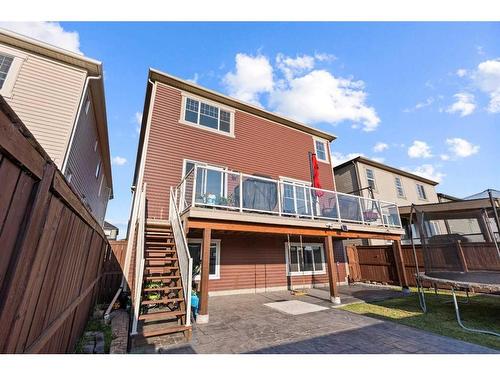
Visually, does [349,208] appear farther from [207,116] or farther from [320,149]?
[207,116]

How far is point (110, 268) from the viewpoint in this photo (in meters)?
8.75

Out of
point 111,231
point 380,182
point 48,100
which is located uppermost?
point 380,182

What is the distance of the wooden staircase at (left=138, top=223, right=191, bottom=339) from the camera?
14.6 ft

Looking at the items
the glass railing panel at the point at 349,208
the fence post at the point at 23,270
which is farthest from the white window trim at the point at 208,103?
the fence post at the point at 23,270

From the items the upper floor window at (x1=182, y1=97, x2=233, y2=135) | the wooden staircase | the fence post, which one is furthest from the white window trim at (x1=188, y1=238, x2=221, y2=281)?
the fence post

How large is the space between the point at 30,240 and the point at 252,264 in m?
8.84

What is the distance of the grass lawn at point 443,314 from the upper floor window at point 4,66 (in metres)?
13.0

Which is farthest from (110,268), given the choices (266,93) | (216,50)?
(266,93)

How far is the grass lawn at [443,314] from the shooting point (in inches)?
187

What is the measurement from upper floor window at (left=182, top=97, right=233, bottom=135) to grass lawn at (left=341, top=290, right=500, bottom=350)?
29.0 feet

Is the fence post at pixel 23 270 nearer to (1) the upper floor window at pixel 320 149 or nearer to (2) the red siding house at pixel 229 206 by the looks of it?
(2) the red siding house at pixel 229 206

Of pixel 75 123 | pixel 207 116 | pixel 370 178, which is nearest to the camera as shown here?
pixel 75 123

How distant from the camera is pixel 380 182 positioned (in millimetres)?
17078

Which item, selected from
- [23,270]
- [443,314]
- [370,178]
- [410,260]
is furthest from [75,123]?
[370,178]
